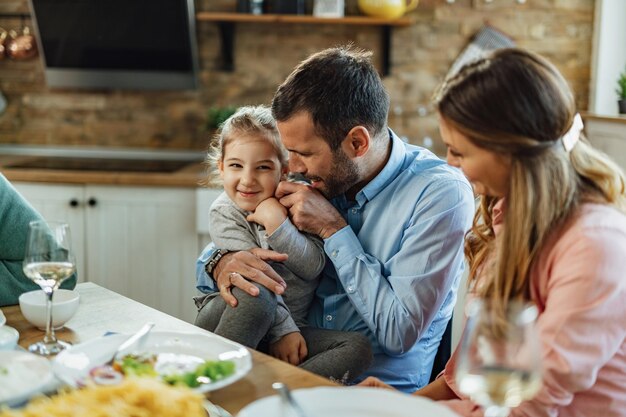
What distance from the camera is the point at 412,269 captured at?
1925 mm

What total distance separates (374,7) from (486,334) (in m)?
3.07

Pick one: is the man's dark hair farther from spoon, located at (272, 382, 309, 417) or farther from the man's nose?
spoon, located at (272, 382, 309, 417)

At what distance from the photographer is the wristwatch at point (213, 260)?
216 centimetres

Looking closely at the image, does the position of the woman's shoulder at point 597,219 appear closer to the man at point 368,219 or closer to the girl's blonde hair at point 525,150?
the girl's blonde hair at point 525,150

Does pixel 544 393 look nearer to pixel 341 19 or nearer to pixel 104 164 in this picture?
pixel 341 19

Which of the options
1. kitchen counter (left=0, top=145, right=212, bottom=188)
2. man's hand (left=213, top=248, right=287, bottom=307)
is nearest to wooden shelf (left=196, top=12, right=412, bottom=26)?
kitchen counter (left=0, top=145, right=212, bottom=188)

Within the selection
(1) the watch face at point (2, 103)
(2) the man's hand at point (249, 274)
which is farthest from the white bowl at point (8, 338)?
(1) the watch face at point (2, 103)

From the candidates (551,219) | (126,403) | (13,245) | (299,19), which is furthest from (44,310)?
(299,19)

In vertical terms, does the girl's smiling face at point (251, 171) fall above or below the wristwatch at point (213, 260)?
above

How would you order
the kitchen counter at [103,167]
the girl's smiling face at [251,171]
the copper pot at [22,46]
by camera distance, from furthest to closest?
the copper pot at [22,46] < the kitchen counter at [103,167] < the girl's smiling face at [251,171]

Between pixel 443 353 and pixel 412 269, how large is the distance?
0.31 m

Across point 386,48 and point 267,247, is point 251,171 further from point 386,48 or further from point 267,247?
point 386,48

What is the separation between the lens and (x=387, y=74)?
4.13 metres

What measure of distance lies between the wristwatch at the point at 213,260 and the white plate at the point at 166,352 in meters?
0.60
